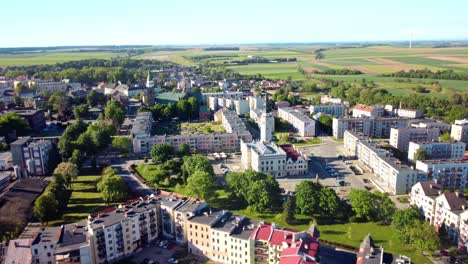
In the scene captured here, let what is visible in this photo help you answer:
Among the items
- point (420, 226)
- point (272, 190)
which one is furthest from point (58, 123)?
point (420, 226)

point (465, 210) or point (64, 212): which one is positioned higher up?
point (465, 210)

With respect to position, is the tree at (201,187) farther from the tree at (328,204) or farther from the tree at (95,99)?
the tree at (95,99)

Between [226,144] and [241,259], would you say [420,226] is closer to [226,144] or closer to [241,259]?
[241,259]

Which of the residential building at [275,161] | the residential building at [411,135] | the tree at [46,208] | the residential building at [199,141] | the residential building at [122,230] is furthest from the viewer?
the residential building at [411,135]

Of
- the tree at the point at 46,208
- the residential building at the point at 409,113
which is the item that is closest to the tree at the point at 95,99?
the tree at the point at 46,208

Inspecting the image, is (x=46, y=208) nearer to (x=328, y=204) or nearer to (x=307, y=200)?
(x=307, y=200)
